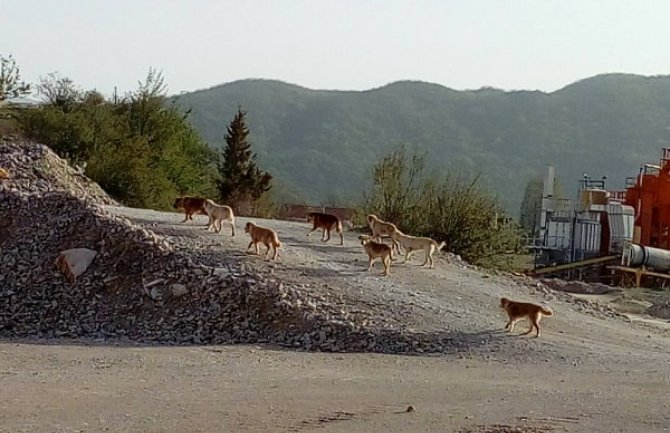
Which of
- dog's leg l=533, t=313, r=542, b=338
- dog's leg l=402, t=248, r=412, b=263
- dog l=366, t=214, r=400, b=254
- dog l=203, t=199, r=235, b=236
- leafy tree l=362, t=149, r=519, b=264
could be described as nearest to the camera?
dog's leg l=533, t=313, r=542, b=338

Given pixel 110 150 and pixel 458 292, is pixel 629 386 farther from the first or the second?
pixel 110 150

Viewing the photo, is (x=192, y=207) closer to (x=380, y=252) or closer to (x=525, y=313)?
(x=380, y=252)

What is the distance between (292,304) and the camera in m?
18.7

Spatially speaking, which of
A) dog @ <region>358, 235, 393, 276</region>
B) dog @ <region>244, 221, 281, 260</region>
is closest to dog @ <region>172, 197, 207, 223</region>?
dog @ <region>244, 221, 281, 260</region>

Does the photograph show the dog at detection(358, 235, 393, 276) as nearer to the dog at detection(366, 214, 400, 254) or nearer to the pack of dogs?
the pack of dogs

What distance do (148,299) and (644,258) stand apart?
27416 mm

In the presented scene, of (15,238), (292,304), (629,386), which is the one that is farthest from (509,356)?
(15,238)

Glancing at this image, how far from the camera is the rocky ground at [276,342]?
1141cm

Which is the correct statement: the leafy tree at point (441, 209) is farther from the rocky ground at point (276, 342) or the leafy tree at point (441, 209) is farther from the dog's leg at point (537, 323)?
the dog's leg at point (537, 323)

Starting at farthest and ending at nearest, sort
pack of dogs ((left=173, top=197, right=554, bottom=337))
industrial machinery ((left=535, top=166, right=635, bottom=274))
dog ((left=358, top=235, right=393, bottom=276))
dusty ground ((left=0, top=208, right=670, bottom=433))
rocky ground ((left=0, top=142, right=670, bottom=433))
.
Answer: industrial machinery ((left=535, top=166, right=635, bottom=274)), dog ((left=358, top=235, right=393, bottom=276)), pack of dogs ((left=173, top=197, right=554, bottom=337)), rocky ground ((left=0, top=142, right=670, bottom=433)), dusty ground ((left=0, top=208, right=670, bottom=433))

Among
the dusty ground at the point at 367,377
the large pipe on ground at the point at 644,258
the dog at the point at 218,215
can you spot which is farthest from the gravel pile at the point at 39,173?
the large pipe on ground at the point at 644,258

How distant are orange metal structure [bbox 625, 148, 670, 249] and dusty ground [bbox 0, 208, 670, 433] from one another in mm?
25235

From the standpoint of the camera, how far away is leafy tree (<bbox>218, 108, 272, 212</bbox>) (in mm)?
52688

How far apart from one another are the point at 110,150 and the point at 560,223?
21313 millimetres
